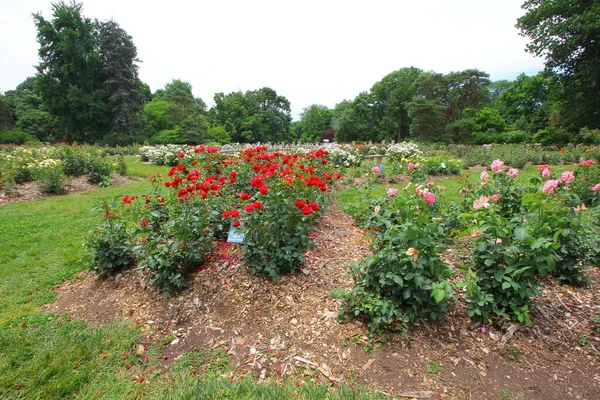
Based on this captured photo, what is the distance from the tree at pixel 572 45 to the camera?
15656 millimetres

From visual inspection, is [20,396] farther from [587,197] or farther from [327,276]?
[587,197]

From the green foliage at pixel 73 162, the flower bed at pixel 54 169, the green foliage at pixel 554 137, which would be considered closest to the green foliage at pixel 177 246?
the flower bed at pixel 54 169

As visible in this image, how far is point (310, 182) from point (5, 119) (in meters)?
41.9

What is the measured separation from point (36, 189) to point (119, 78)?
90.1 ft

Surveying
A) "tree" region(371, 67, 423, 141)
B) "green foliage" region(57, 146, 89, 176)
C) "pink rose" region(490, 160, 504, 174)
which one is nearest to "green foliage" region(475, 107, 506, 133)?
"tree" region(371, 67, 423, 141)

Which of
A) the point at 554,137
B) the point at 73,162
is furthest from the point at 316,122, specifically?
the point at 73,162

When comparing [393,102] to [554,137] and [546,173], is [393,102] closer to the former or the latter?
[554,137]

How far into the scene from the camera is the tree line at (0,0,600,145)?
17344 mm

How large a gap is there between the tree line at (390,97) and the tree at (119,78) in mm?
96

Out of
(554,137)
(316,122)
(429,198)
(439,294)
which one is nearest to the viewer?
(439,294)

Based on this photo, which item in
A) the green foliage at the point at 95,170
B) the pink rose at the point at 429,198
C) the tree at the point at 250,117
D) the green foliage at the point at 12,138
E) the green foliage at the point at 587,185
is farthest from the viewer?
the tree at the point at 250,117

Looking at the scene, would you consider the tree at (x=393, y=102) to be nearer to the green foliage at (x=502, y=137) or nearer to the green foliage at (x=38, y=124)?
the green foliage at (x=502, y=137)

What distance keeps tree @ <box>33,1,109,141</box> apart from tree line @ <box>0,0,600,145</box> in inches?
3.4

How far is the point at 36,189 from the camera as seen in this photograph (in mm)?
7113
